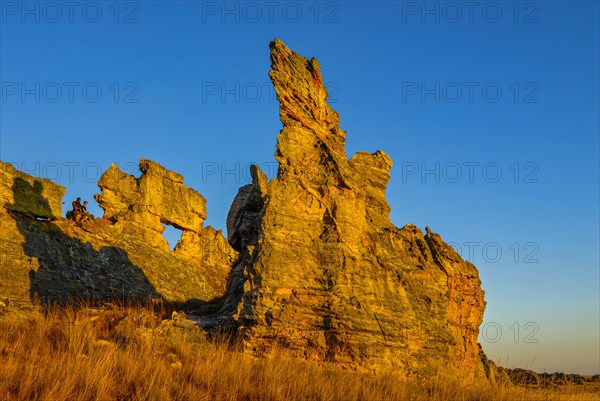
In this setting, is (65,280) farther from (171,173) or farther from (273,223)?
(171,173)

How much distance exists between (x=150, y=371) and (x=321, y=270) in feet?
15.8

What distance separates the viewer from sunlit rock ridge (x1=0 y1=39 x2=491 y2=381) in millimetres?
10648

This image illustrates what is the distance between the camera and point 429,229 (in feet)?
58.6

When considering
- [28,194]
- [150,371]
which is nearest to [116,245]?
[28,194]

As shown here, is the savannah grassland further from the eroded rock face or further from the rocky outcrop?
the rocky outcrop

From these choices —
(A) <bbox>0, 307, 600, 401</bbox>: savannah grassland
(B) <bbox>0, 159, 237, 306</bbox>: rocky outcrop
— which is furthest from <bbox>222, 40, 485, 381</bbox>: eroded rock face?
(B) <bbox>0, 159, 237, 306</bbox>: rocky outcrop

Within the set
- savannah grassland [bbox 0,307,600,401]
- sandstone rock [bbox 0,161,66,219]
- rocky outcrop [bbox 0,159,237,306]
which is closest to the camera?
savannah grassland [bbox 0,307,600,401]

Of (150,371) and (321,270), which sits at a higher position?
(321,270)

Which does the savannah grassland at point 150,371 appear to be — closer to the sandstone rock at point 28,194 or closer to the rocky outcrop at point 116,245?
the rocky outcrop at point 116,245

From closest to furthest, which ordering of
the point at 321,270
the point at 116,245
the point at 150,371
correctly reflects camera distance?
the point at 150,371, the point at 321,270, the point at 116,245

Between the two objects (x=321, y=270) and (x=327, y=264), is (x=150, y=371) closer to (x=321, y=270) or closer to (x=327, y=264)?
(x=321, y=270)

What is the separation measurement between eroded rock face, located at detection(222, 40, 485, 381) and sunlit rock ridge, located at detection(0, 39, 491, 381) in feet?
0.10

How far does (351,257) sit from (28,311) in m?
8.39

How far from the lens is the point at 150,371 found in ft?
26.3
